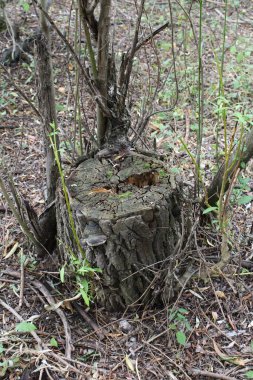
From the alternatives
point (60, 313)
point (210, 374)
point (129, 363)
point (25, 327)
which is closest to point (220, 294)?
point (210, 374)

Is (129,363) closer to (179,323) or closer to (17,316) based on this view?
(179,323)

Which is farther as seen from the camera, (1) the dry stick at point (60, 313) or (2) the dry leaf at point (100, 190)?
(2) the dry leaf at point (100, 190)

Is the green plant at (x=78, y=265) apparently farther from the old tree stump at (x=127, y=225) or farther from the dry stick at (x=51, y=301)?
the dry stick at (x=51, y=301)

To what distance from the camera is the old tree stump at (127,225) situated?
2.33 m

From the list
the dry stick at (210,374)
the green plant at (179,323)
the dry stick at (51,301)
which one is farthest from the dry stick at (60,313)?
the dry stick at (210,374)

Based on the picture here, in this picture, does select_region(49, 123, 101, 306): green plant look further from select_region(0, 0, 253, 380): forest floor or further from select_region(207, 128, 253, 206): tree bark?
select_region(207, 128, 253, 206): tree bark

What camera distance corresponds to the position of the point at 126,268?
7.98 feet

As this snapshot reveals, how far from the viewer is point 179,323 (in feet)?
8.29

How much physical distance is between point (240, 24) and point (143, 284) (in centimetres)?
512

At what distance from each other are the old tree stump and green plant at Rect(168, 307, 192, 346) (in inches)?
5.0

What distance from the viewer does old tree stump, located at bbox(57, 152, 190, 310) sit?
2326mm

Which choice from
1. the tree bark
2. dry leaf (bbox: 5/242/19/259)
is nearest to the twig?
dry leaf (bbox: 5/242/19/259)

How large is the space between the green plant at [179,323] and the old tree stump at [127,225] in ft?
0.41

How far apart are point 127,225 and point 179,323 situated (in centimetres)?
68
